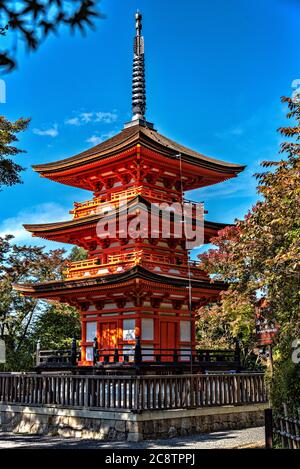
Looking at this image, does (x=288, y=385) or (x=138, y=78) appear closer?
(x=288, y=385)

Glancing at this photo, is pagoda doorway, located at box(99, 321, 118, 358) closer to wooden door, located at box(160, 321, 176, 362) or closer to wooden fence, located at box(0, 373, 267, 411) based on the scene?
wooden door, located at box(160, 321, 176, 362)

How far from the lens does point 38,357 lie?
20.0 metres

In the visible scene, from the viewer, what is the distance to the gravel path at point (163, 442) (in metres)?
12.7

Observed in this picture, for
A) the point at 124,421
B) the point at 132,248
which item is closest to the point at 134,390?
the point at 124,421

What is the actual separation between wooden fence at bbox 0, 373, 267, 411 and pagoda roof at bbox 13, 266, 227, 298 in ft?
12.9

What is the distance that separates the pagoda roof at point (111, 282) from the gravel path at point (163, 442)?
18.6ft

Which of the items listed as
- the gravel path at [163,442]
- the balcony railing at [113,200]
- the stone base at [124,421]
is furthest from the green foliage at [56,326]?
the gravel path at [163,442]

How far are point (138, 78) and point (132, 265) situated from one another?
11.2 metres

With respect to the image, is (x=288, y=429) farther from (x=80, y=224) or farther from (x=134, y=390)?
(x=80, y=224)

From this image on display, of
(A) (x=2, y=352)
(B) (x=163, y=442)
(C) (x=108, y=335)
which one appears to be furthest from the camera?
(A) (x=2, y=352)

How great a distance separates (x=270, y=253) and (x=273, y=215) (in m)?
1.11

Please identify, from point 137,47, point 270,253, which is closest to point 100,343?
point 270,253

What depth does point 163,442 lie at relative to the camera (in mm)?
13391

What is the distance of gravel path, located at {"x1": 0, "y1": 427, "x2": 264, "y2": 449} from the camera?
12664mm
